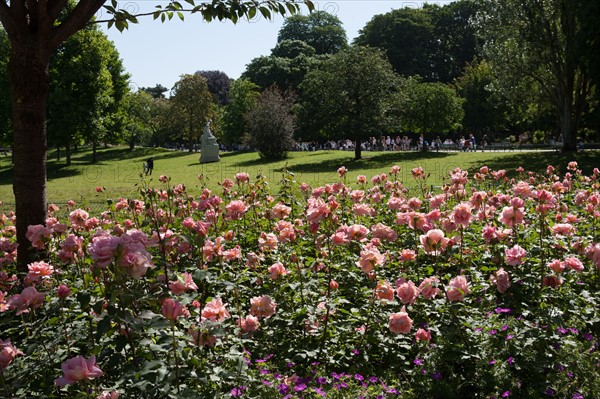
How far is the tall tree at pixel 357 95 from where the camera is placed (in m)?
32.7

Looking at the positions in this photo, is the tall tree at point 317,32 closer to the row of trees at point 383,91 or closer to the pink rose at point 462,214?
the row of trees at point 383,91

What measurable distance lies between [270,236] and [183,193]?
270cm

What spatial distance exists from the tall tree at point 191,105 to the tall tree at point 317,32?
2050cm

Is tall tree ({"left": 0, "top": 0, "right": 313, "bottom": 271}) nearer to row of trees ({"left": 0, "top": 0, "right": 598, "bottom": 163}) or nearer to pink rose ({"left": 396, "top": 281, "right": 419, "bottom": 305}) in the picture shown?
pink rose ({"left": 396, "top": 281, "right": 419, "bottom": 305})

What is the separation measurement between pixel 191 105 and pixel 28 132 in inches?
2028

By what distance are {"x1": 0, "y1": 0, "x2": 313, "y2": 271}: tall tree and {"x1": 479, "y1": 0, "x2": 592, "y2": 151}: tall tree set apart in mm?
23792

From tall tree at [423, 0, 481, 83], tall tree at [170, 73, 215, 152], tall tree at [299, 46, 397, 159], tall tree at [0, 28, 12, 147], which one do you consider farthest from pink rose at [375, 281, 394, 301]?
tall tree at [423, 0, 481, 83]

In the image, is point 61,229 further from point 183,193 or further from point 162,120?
point 162,120

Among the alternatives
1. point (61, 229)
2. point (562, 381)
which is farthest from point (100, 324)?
point (562, 381)

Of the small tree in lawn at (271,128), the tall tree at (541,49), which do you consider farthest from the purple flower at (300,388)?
the small tree in lawn at (271,128)

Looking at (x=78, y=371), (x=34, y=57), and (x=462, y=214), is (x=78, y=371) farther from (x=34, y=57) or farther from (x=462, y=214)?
(x=34, y=57)

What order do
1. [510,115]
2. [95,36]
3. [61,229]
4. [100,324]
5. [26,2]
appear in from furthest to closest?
[510,115]
[95,36]
[26,2]
[61,229]
[100,324]

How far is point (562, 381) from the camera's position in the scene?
3010 mm

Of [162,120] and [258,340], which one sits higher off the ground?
[162,120]
